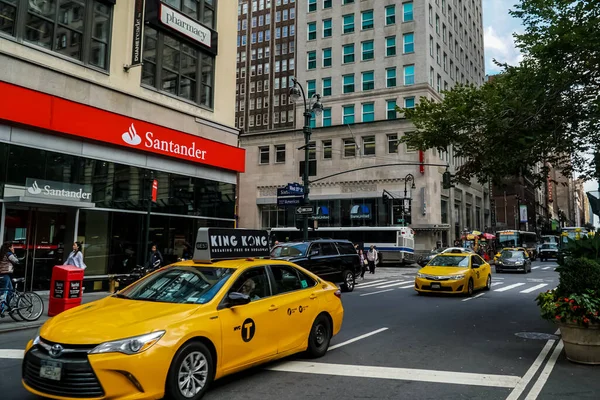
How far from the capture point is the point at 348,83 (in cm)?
5072

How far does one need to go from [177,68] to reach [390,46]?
3365 centimetres

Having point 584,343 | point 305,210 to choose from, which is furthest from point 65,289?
point 305,210

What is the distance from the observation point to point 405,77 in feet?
156

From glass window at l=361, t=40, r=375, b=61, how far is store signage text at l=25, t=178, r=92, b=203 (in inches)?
1551

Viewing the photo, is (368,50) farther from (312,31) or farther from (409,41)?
(312,31)

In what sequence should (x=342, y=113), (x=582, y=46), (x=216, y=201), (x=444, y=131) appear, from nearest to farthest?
(x=582, y=46)
(x=444, y=131)
(x=216, y=201)
(x=342, y=113)

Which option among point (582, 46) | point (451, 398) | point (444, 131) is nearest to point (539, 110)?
point (582, 46)

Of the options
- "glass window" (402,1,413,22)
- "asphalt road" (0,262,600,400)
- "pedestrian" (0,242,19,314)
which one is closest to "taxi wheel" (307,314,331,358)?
"asphalt road" (0,262,600,400)

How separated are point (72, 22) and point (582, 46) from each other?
1543 cm

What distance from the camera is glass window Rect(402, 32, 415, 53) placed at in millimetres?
47562

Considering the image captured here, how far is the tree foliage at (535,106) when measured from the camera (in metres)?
9.51

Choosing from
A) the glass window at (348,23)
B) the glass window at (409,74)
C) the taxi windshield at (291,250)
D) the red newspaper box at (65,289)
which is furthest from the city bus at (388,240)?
the red newspaper box at (65,289)

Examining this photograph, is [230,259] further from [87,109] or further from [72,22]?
[72,22]

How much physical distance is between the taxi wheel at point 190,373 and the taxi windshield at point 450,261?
13.3 meters
